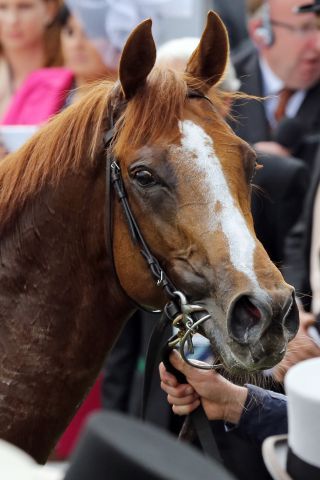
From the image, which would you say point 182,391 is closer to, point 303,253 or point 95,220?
point 95,220

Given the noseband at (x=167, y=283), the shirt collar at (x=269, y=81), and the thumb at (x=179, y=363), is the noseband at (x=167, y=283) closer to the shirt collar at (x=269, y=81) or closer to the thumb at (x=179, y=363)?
the thumb at (x=179, y=363)

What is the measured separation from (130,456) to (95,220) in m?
1.53

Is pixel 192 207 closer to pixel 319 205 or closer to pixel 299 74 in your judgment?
pixel 319 205

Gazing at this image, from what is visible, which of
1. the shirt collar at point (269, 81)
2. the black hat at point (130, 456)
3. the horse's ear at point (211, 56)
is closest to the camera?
the black hat at point (130, 456)

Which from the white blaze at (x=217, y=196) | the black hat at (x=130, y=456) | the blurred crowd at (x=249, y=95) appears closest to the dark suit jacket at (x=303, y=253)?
the blurred crowd at (x=249, y=95)

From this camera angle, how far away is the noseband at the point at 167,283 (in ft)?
9.63

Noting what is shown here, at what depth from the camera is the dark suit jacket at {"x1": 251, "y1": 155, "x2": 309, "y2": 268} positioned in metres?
4.75

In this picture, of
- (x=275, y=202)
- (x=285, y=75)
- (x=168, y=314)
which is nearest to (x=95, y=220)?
(x=168, y=314)

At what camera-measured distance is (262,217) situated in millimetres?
4766

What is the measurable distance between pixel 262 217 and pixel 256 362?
2021 mm

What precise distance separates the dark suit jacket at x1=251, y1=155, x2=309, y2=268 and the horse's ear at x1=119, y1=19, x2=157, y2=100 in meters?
1.64

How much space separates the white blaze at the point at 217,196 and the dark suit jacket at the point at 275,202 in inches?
67.3

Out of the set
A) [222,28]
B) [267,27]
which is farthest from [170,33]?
[222,28]

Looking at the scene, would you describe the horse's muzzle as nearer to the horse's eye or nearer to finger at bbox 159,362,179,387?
finger at bbox 159,362,179,387
